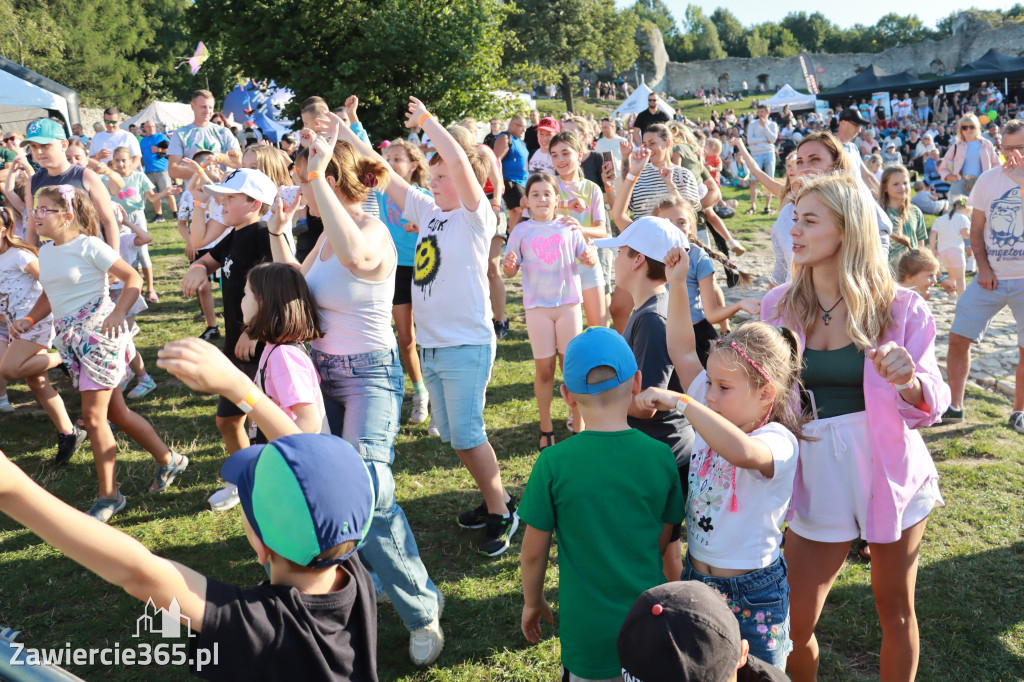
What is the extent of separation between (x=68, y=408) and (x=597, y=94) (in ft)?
199

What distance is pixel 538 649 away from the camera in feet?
10.4

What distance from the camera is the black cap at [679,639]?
5.07 feet

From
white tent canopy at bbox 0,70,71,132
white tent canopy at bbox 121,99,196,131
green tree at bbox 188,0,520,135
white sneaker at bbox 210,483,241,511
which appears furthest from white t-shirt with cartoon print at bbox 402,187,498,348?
white tent canopy at bbox 121,99,196,131

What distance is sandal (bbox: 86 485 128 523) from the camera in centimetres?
432

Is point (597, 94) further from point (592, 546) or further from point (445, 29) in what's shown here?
point (592, 546)

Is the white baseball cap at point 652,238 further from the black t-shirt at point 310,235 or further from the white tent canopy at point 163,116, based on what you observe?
the white tent canopy at point 163,116

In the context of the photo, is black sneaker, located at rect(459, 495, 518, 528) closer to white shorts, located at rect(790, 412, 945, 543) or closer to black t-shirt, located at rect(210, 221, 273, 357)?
black t-shirt, located at rect(210, 221, 273, 357)

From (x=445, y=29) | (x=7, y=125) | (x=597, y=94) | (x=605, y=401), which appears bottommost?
(x=605, y=401)

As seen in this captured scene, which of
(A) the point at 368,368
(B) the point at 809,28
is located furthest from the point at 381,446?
(B) the point at 809,28

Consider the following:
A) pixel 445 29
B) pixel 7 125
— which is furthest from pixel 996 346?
pixel 7 125

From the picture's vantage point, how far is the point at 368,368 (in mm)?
3186

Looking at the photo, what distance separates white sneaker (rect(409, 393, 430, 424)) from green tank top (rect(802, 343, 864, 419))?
359 centimetres

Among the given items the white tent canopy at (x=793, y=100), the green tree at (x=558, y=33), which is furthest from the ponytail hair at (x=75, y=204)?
the green tree at (x=558, y=33)

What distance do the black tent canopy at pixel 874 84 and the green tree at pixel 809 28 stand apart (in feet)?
235
